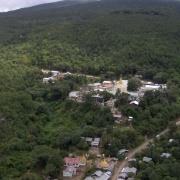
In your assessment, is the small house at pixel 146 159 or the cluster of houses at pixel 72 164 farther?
the small house at pixel 146 159

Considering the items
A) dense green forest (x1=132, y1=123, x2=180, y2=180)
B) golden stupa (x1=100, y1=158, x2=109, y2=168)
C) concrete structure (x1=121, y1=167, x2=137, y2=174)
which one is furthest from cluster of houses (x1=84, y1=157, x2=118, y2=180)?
dense green forest (x1=132, y1=123, x2=180, y2=180)

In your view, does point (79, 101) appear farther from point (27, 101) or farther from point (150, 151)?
point (150, 151)

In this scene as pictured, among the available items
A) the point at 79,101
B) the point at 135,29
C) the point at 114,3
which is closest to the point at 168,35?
Answer: the point at 135,29

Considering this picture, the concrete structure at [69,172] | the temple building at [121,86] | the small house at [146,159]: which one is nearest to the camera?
the concrete structure at [69,172]

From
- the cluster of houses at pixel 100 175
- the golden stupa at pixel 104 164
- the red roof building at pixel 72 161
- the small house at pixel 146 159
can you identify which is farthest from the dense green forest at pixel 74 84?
the cluster of houses at pixel 100 175

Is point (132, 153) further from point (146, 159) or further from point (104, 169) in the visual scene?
point (104, 169)

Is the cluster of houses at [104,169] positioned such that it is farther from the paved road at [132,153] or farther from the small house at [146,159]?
the small house at [146,159]

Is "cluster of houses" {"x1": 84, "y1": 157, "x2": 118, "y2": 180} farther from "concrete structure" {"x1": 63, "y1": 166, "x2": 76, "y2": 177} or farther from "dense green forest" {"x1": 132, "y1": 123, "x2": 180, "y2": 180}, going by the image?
"dense green forest" {"x1": 132, "y1": 123, "x2": 180, "y2": 180}

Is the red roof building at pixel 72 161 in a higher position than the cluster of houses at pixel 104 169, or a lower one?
higher
